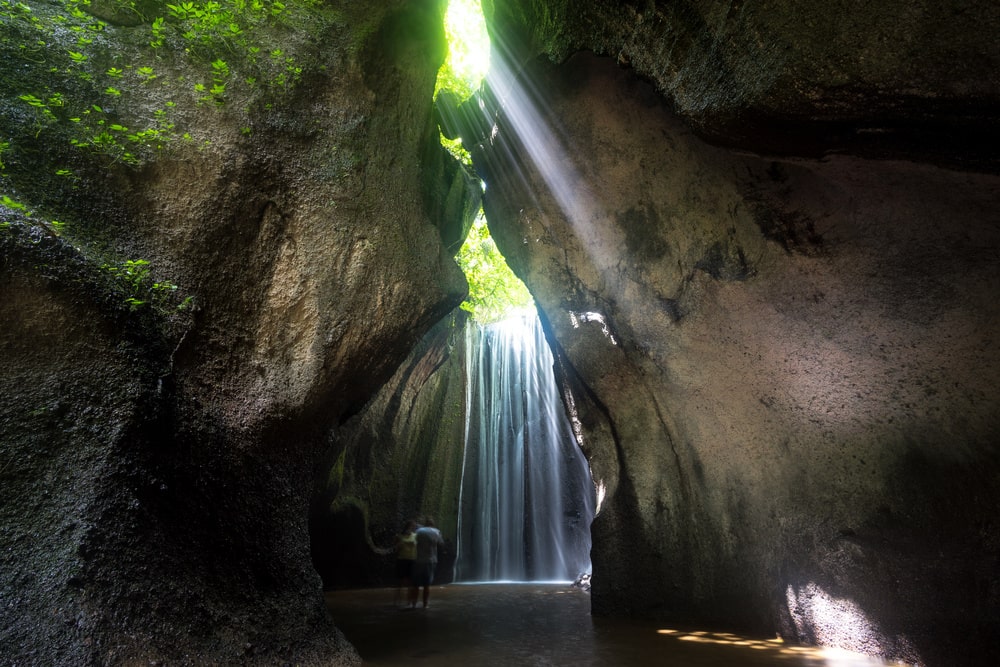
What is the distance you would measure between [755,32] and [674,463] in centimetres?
557

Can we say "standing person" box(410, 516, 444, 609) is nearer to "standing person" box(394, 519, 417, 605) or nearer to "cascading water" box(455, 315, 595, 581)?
"standing person" box(394, 519, 417, 605)

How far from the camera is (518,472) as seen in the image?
649 inches

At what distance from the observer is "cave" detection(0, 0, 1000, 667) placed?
3701 mm

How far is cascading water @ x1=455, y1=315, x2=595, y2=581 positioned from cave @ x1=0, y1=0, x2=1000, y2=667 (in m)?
7.72

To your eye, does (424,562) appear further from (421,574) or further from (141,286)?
(141,286)

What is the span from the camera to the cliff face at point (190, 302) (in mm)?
3680

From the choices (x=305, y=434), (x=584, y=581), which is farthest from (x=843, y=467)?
(x=584, y=581)

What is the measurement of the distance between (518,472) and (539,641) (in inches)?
420

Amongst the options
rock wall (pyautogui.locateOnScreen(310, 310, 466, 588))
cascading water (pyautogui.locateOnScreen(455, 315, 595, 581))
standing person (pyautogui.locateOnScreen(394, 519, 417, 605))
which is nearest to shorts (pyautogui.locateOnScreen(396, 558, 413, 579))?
standing person (pyautogui.locateOnScreen(394, 519, 417, 605))

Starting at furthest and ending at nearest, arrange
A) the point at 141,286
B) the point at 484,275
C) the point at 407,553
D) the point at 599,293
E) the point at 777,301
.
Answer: the point at 484,275 < the point at 407,553 < the point at 599,293 < the point at 777,301 < the point at 141,286

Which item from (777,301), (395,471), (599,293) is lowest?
(395,471)

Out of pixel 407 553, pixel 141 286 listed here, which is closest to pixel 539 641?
pixel 407 553

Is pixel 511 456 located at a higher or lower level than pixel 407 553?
higher

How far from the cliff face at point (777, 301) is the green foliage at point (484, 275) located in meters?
6.49
